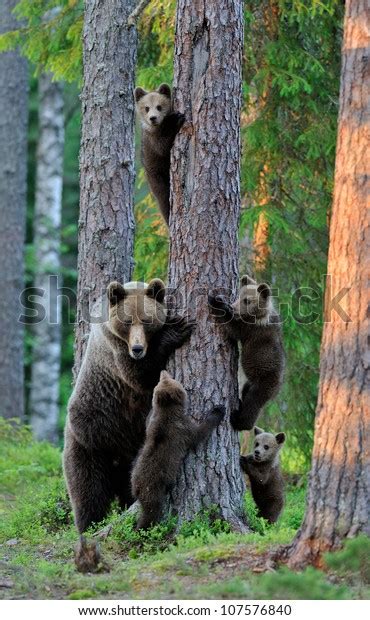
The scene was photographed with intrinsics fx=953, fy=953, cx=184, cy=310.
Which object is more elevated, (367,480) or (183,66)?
(183,66)

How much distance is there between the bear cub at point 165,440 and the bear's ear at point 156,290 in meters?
0.81

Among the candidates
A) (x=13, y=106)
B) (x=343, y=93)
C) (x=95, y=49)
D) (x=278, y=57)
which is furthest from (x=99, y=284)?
(x=13, y=106)

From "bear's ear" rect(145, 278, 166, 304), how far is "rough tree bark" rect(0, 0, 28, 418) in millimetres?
11037

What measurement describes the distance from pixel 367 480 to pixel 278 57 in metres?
6.79

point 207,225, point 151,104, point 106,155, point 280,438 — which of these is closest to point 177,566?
point 207,225

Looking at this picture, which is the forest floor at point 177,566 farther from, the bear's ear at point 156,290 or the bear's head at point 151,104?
the bear's head at point 151,104

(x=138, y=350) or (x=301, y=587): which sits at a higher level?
(x=138, y=350)

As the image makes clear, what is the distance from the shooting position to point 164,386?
7125 mm

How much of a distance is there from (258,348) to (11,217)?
11305 millimetres

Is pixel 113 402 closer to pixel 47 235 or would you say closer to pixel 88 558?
pixel 88 558

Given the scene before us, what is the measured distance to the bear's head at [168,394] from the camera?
7.11 metres

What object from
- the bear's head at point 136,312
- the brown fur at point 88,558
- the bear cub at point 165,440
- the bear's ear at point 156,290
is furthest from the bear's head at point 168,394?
the brown fur at point 88,558

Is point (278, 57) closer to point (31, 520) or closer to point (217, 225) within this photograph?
point (217, 225)

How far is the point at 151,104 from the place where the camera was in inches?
364
